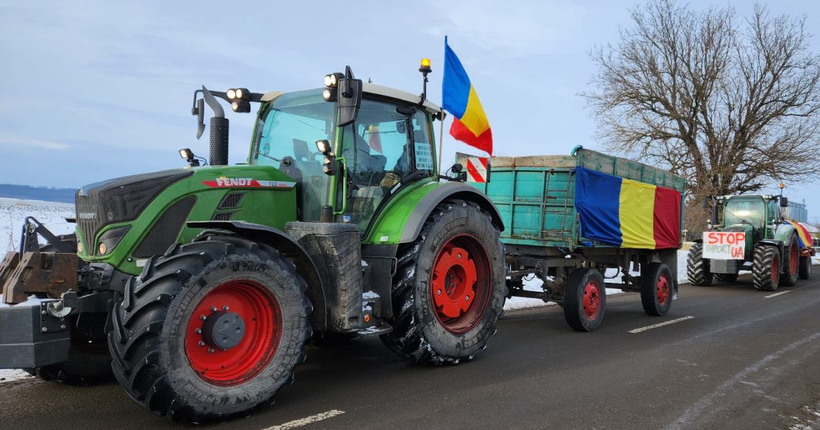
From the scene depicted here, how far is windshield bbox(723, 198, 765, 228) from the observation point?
16.2 m

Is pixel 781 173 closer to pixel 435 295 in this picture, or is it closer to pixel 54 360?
pixel 435 295

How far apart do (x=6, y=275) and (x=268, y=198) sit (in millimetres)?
1876

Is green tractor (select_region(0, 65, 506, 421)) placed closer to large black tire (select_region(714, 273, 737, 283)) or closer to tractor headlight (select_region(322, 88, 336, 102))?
tractor headlight (select_region(322, 88, 336, 102))

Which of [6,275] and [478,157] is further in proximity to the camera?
[478,157]

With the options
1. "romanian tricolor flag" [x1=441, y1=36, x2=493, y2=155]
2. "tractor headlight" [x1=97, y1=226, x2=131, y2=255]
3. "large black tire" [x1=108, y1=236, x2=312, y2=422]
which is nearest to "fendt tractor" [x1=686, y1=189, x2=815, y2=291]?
"romanian tricolor flag" [x1=441, y1=36, x2=493, y2=155]

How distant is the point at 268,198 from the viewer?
477cm

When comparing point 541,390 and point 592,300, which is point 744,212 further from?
point 541,390

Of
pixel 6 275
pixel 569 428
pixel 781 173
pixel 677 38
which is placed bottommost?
pixel 569 428

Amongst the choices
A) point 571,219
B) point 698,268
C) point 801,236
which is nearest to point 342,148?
point 571,219

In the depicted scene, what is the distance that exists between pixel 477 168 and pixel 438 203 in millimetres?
2949

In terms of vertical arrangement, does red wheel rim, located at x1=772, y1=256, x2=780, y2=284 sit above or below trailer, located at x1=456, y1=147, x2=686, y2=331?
below

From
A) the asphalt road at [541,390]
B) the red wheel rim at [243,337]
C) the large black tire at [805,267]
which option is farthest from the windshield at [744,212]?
the red wheel rim at [243,337]

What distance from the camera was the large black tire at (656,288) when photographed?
30.7 ft

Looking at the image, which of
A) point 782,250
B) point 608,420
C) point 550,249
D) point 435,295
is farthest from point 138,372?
point 782,250
